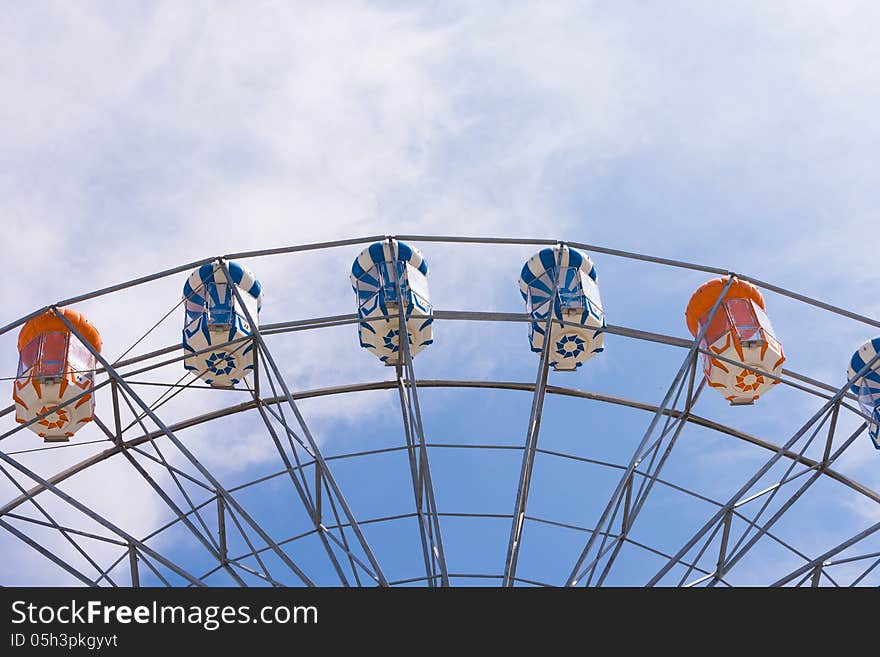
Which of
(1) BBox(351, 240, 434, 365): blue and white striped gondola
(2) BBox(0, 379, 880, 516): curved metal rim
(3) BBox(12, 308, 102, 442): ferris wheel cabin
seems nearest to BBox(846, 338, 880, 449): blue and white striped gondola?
(2) BBox(0, 379, 880, 516): curved metal rim

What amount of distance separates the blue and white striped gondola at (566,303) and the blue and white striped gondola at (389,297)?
5.97 feet

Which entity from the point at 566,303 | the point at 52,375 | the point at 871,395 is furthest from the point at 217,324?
the point at 871,395

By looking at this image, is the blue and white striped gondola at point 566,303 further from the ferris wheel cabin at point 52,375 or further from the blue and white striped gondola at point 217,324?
the ferris wheel cabin at point 52,375

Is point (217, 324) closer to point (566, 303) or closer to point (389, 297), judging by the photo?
point (389, 297)

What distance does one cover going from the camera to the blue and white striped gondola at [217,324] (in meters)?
16.5

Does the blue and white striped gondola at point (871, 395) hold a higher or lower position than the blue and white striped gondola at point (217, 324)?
lower

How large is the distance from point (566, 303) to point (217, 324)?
5775mm

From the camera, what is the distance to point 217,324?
16469mm

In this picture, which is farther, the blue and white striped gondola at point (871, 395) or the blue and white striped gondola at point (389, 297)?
the blue and white striped gondola at point (871, 395)

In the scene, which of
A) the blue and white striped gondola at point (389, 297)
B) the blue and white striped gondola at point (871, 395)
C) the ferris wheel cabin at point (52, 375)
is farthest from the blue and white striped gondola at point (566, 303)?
the ferris wheel cabin at point (52, 375)
